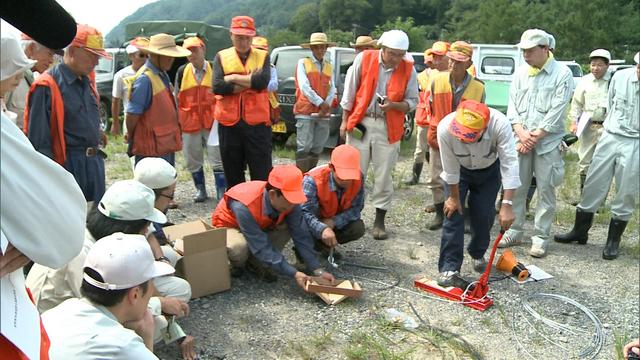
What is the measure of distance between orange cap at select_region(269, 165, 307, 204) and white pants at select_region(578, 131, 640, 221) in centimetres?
289

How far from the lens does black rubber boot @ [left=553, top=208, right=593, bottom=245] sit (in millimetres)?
4871

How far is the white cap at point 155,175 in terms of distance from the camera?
339 cm

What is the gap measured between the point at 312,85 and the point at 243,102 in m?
2.05

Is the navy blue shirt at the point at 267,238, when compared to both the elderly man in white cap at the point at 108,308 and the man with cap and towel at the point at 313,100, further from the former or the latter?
the man with cap and towel at the point at 313,100

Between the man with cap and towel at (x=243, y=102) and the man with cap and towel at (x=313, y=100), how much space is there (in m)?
1.66

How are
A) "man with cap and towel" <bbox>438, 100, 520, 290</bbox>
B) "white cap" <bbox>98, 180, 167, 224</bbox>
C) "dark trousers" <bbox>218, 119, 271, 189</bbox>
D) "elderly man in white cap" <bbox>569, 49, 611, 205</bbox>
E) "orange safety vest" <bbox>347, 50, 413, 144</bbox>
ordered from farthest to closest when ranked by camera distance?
1. "elderly man in white cap" <bbox>569, 49, 611, 205</bbox>
2. "orange safety vest" <bbox>347, 50, 413, 144</bbox>
3. "dark trousers" <bbox>218, 119, 271, 189</bbox>
4. "man with cap and towel" <bbox>438, 100, 520, 290</bbox>
5. "white cap" <bbox>98, 180, 167, 224</bbox>

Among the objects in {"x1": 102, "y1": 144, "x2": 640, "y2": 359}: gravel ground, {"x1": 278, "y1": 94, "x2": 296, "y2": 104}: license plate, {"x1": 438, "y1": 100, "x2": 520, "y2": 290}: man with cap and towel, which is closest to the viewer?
{"x1": 102, "y1": 144, "x2": 640, "y2": 359}: gravel ground

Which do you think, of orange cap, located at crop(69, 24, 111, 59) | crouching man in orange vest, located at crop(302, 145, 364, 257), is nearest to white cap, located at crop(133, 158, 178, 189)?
orange cap, located at crop(69, 24, 111, 59)

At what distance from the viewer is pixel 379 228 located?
4.93m

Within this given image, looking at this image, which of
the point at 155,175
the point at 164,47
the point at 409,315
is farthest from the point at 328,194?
the point at 164,47

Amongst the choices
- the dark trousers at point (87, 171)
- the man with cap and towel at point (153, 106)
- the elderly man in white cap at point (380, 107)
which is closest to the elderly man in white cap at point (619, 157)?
the elderly man in white cap at point (380, 107)

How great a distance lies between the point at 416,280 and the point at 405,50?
6.65ft

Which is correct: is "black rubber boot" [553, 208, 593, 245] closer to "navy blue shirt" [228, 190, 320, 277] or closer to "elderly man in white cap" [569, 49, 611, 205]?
"elderly man in white cap" [569, 49, 611, 205]

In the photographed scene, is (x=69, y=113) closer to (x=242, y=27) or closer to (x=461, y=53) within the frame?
(x=242, y=27)
